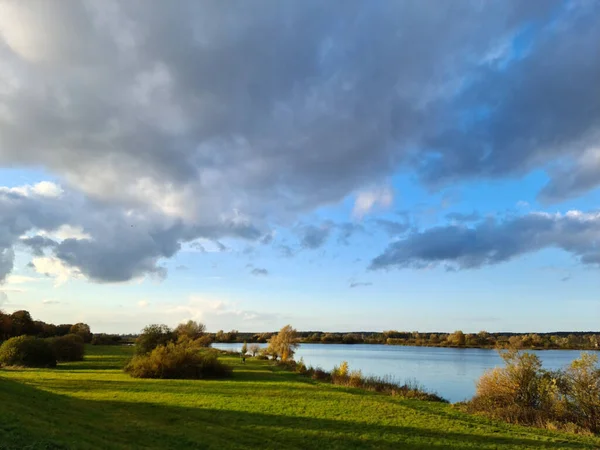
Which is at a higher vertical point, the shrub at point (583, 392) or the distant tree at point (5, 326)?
the distant tree at point (5, 326)

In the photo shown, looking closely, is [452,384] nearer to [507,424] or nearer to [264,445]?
[507,424]

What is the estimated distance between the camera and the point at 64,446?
9.93 meters

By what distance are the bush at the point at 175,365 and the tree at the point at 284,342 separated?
117 ft

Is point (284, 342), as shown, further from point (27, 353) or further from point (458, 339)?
point (458, 339)

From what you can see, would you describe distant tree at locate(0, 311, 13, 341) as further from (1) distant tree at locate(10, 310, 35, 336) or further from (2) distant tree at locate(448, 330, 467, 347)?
(2) distant tree at locate(448, 330, 467, 347)

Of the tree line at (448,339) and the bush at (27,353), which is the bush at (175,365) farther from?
the tree line at (448,339)

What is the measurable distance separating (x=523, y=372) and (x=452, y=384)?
19.8 metres

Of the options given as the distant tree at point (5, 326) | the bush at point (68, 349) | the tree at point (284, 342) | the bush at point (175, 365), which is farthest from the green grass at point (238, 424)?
the distant tree at point (5, 326)

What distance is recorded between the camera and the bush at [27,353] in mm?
41281

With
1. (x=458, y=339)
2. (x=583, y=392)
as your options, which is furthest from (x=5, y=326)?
(x=458, y=339)

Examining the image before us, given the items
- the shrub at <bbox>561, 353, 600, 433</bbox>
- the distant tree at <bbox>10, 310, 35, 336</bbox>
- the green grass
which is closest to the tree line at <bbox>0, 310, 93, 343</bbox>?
the distant tree at <bbox>10, 310, 35, 336</bbox>

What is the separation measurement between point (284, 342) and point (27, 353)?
4059cm

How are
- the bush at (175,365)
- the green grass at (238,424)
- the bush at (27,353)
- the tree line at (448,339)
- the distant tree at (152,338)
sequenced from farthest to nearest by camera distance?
the tree line at (448,339), the distant tree at (152,338), the bush at (27,353), the bush at (175,365), the green grass at (238,424)

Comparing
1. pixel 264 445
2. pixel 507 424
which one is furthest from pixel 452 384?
pixel 264 445
